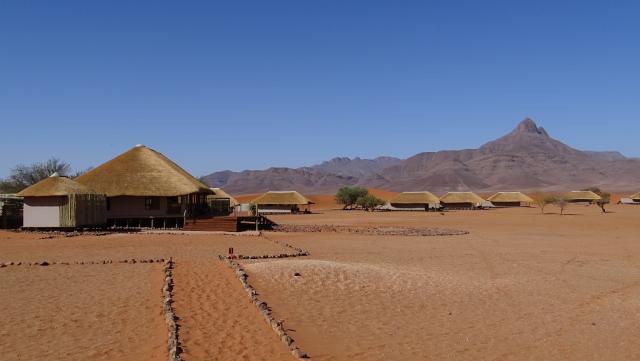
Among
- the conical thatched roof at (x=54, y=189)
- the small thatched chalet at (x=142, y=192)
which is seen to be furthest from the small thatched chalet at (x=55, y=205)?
the small thatched chalet at (x=142, y=192)

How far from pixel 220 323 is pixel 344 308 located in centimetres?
263

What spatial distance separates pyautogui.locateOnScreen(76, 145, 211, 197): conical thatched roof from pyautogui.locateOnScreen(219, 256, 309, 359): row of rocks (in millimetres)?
20759

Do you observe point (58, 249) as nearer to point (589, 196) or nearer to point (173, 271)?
point (173, 271)

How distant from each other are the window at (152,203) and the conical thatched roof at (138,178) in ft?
3.42

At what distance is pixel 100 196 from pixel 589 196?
259ft

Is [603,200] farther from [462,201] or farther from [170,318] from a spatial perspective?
[170,318]

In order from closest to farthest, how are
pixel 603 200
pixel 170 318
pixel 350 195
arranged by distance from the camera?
pixel 170 318 → pixel 603 200 → pixel 350 195

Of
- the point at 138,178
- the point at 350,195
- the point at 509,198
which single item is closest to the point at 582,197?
the point at 509,198

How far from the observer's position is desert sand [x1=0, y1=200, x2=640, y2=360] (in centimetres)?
841

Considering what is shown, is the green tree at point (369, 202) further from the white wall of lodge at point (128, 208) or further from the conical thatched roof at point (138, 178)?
the white wall of lodge at point (128, 208)

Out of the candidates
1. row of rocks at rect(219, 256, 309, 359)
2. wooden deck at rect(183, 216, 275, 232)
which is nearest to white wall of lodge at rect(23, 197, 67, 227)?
wooden deck at rect(183, 216, 275, 232)

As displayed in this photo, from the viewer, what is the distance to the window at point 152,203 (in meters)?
35.3

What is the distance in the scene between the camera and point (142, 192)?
33969 mm

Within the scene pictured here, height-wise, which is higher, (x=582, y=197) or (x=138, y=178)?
(x=138, y=178)
